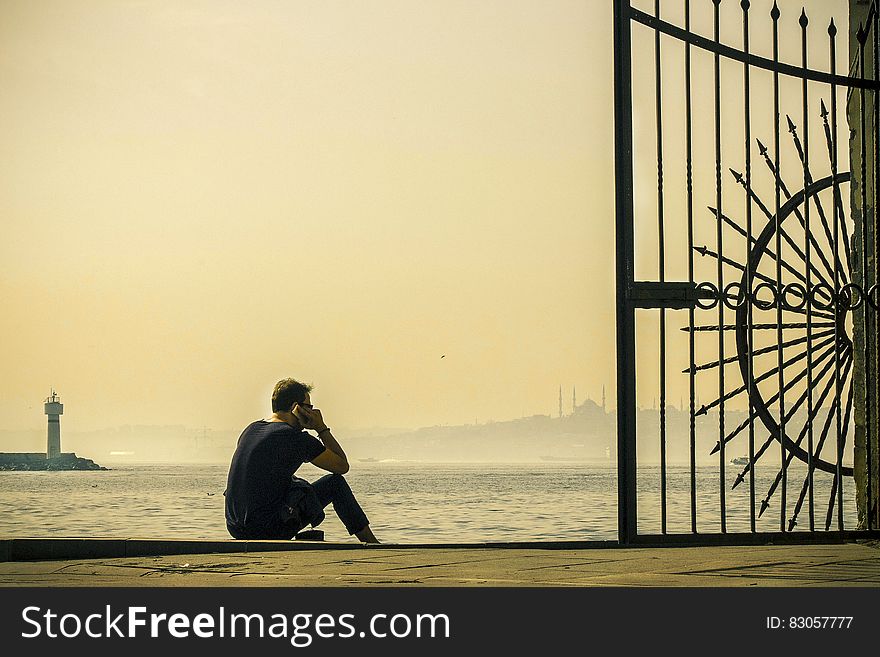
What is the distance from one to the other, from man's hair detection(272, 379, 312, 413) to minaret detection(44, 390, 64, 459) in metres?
92.8

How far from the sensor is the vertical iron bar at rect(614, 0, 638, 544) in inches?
256

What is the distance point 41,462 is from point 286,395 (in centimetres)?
9797

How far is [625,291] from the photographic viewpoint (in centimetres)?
652

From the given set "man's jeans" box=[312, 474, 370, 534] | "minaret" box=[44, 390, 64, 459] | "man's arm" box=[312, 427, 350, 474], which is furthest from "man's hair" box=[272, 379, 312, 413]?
"minaret" box=[44, 390, 64, 459]

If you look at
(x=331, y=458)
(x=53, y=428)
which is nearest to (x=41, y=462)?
Result: (x=53, y=428)

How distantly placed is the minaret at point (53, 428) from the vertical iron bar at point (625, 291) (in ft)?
311

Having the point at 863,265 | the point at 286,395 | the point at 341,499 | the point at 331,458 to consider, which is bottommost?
the point at 341,499

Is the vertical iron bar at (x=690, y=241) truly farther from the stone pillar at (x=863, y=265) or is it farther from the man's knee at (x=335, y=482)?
the man's knee at (x=335, y=482)

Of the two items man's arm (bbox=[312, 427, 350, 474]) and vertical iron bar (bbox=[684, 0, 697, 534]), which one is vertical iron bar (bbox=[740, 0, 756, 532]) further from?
man's arm (bbox=[312, 427, 350, 474])

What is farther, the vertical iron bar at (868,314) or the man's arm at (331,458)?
the man's arm at (331,458)

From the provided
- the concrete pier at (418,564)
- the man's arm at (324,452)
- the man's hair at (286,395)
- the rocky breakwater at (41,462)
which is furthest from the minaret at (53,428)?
the concrete pier at (418,564)

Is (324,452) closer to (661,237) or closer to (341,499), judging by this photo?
(341,499)

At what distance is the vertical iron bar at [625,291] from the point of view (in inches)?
256
